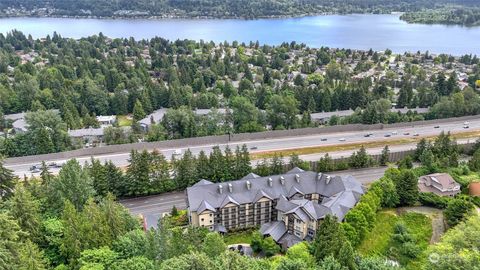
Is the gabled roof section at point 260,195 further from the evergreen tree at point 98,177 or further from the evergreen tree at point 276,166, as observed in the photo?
the evergreen tree at point 98,177

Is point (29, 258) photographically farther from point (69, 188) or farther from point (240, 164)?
point (240, 164)

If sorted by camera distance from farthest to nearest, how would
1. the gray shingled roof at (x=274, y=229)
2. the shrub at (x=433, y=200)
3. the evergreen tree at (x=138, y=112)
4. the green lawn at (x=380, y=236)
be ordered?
the evergreen tree at (x=138, y=112), the shrub at (x=433, y=200), the gray shingled roof at (x=274, y=229), the green lawn at (x=380, y=236)

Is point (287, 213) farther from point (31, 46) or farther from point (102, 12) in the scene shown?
point (102, 12)

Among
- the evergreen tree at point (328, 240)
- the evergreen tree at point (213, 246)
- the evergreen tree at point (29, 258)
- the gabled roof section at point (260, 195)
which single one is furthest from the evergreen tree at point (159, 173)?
the evergreen tree at point (328, 240)

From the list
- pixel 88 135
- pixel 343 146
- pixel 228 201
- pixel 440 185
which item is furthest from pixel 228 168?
pixel 88 135

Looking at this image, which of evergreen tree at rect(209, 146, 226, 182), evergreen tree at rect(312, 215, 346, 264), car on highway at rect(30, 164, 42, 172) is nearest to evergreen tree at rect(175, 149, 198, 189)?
evergreen tree at rect(209, 146, 226, 182)

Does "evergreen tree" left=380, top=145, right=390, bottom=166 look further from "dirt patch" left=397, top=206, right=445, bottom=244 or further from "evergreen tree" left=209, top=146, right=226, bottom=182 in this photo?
"evergreen tree" left=209, top=146, right=226, bottom=182

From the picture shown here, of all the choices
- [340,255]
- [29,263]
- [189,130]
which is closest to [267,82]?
[189,130]
